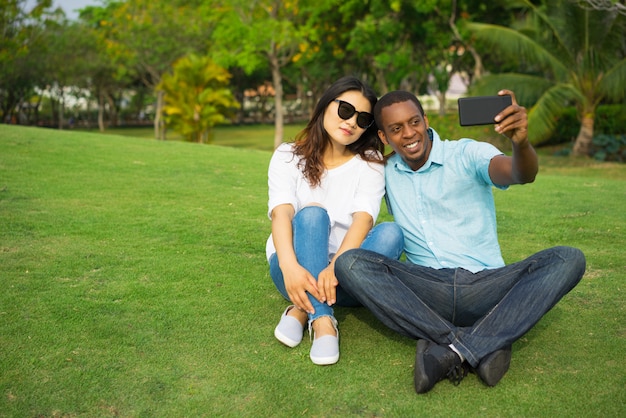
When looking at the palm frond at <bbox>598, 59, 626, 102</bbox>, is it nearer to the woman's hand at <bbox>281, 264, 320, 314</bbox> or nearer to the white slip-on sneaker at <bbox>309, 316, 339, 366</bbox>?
the woman's hand at <bbox>281, 264, 320, 314</bbox>

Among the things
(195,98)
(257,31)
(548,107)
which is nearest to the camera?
(548,107)

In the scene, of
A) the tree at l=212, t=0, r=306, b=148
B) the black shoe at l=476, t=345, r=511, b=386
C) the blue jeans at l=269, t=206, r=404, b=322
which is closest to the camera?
the black shoe at l=476, t=345, r=511, b=386

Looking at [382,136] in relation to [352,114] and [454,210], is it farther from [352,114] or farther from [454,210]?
[454,210]

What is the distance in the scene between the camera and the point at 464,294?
3.48 metres

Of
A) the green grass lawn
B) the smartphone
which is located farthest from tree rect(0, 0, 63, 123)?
the smartphone

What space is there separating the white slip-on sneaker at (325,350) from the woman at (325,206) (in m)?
0.02

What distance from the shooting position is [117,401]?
300 centimetres

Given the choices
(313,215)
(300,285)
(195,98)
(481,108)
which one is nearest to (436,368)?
(300,285)

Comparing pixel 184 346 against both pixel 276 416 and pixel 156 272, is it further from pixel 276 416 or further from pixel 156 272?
pixel 156 272

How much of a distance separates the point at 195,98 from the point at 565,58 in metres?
14.7

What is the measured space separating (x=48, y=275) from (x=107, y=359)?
1.55 meters

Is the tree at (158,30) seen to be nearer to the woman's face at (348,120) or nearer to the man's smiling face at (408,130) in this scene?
the woman's face at (348,120)

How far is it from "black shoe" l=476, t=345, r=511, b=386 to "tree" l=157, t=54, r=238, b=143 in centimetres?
2522

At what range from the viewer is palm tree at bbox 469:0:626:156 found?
57.6 ft
